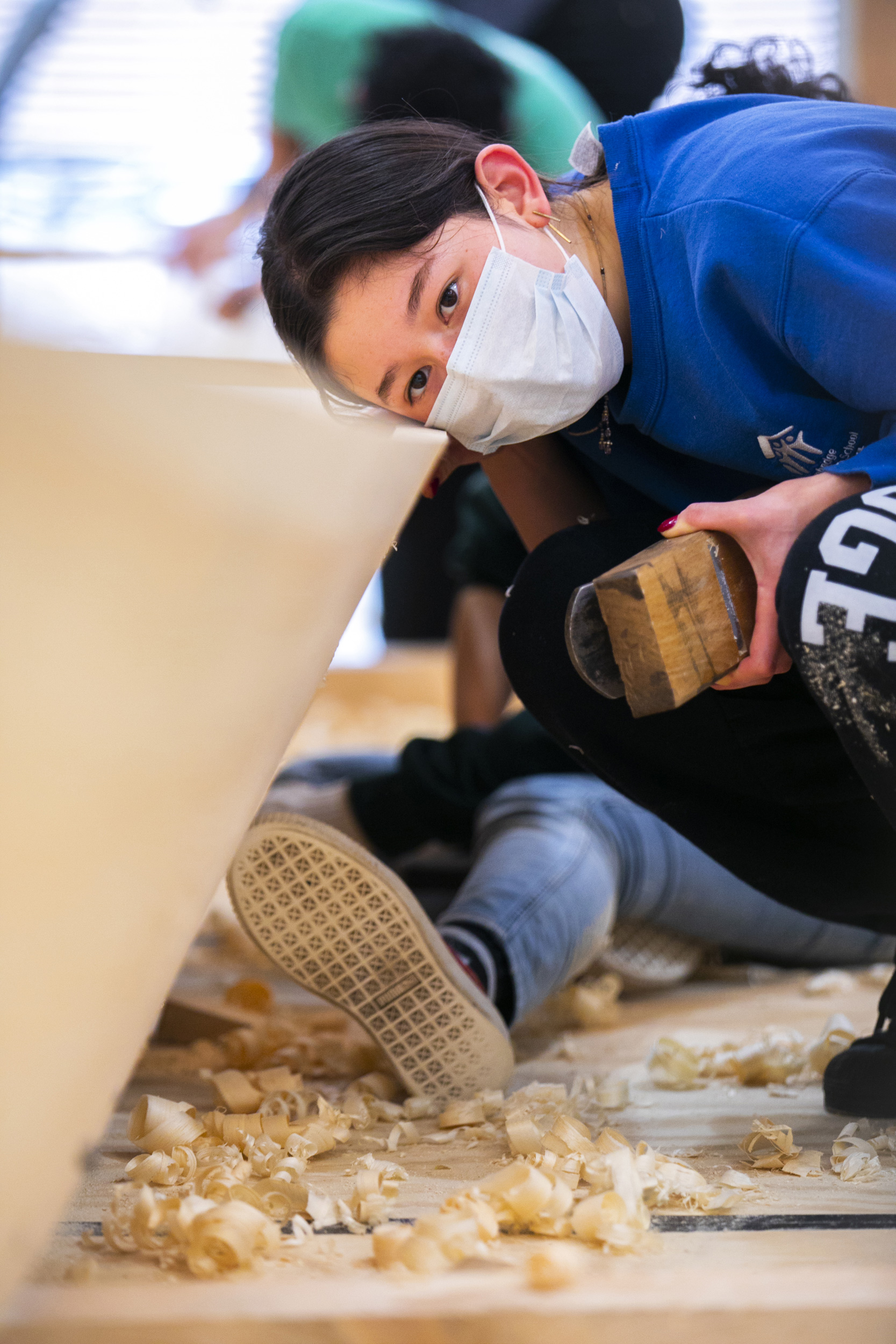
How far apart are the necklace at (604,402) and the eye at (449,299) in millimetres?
104

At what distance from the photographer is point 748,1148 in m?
0.69

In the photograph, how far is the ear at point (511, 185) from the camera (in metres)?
0.78

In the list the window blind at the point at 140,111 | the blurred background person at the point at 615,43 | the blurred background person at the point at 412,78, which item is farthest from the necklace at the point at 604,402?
the window blind at the point at 140,111

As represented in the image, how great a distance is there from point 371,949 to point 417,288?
455mm

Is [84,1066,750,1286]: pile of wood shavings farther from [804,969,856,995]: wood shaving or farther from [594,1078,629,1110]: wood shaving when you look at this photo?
[804,969,856,995]: wood shaving

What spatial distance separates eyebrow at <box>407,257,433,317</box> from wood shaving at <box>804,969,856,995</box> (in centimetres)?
77

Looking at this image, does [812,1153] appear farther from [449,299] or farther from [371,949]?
[449,299]

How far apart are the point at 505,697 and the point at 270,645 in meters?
1.41

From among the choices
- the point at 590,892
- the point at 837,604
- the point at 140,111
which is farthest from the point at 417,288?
the point at 140,111

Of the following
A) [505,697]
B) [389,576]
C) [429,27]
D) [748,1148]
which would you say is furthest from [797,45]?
[389,576]

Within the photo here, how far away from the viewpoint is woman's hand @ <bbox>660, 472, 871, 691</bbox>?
62 centimetres

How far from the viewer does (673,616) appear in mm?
609

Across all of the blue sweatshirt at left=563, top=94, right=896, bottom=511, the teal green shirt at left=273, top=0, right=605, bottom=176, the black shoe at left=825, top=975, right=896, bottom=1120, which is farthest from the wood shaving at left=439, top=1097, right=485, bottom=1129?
the teal green shirt at left=273, top=0, right=605, bottom=176

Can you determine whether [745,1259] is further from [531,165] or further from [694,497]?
[531,165]
